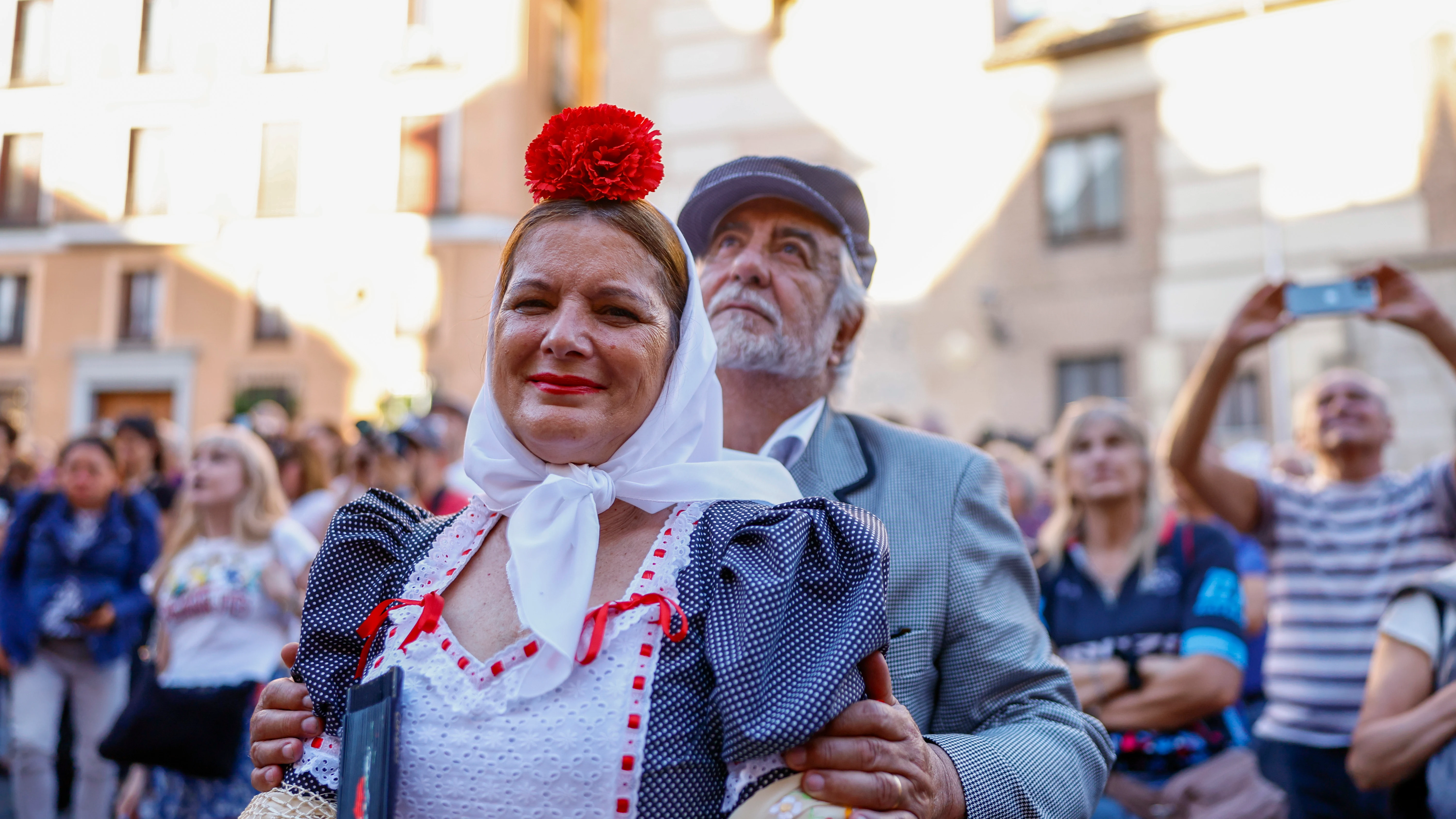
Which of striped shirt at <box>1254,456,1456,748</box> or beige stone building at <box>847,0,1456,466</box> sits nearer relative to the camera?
striped shirt at <box>1254,456,1456,748</box>

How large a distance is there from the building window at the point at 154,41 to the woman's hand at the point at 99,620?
2759 millimetres

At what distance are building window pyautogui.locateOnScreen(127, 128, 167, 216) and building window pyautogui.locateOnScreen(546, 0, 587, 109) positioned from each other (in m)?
5.76

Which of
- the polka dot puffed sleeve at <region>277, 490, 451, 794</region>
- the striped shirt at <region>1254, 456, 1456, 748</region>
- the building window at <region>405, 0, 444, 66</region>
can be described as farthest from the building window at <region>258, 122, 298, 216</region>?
the striped shirt at <region>1254, 456, 1456, 748</region>

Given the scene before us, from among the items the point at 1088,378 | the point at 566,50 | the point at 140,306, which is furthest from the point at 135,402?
the point at 1088,378

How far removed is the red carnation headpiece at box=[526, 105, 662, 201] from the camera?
Result: 61.0 inches

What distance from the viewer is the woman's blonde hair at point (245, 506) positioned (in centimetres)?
431

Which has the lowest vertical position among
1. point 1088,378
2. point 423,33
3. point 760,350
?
point 760,350

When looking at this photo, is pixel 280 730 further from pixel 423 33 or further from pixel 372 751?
pixel 423 33

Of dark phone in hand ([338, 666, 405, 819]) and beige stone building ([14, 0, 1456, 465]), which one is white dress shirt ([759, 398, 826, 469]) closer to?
dark phone in hand ([338, 666, 405, 819])

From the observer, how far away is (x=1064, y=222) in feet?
39.5

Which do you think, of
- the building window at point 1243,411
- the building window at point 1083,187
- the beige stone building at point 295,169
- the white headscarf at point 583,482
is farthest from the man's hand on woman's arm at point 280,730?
the building window at point 1083,187

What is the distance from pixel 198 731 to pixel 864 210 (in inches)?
120

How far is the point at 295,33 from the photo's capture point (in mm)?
3473

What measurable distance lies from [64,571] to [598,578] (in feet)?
15.3
